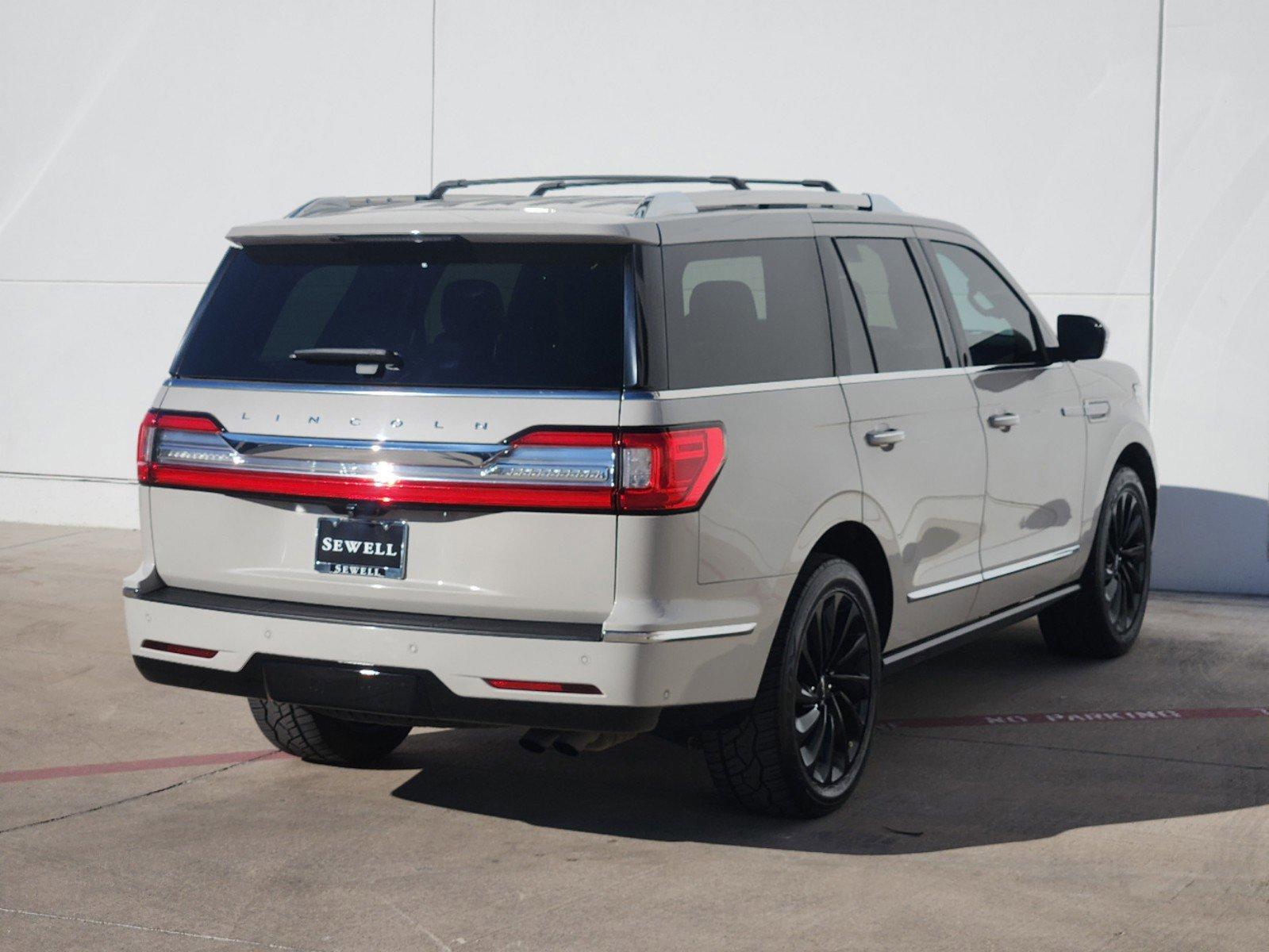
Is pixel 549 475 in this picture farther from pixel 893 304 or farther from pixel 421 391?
pixel 893 304

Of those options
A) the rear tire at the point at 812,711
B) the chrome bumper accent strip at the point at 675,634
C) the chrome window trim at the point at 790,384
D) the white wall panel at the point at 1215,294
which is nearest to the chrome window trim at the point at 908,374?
the chrome window trim at the point at 790,384

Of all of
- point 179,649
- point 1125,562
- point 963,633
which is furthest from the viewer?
point 1125,562

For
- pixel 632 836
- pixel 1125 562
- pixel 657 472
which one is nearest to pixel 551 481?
pixel 657 472

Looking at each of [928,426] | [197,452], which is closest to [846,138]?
[928,426]

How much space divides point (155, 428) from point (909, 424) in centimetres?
242

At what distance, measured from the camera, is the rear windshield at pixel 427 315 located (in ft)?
14.9

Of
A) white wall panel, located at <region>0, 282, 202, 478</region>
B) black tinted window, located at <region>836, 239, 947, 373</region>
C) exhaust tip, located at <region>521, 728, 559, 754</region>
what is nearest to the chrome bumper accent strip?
exhaust tip, located at <region>521, 728, 559, 754</region>

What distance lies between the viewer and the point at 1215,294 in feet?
30.8

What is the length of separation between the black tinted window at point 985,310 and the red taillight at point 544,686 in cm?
246

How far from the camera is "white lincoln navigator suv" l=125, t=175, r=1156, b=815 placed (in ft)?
14.5

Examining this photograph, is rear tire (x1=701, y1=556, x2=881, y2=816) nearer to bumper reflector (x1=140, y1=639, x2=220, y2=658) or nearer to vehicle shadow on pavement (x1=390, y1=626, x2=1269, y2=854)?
vehicle shadow on pavement (x1=390, y1=626, x2=1269, y2=854)

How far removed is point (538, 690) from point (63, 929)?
4.39 ft

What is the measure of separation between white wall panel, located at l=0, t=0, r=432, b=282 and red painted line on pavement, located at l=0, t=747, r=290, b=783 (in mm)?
5836

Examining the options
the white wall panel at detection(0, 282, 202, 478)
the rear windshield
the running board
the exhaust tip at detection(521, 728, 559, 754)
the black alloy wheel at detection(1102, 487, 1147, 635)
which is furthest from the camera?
the white wall panel at detection(0, 282, 202, 478)
